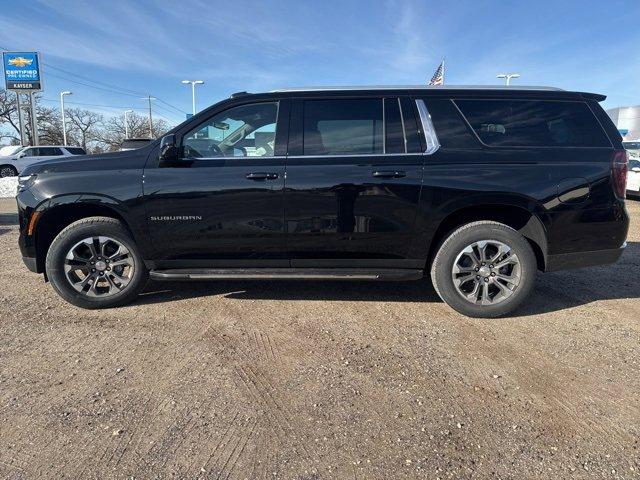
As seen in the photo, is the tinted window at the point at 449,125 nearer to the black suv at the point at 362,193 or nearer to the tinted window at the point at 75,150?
the black suv at the point at 362,193

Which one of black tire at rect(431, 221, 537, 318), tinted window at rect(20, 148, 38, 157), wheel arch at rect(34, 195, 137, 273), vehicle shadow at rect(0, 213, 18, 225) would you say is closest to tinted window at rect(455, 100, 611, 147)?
black tire at rect(431, 221, 537, 318)

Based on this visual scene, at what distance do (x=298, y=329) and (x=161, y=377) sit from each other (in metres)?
1.14

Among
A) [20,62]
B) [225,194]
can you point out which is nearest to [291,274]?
[225,194]

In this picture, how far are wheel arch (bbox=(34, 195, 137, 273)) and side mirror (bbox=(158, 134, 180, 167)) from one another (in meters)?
0.57

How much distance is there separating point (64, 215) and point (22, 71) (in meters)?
33.7

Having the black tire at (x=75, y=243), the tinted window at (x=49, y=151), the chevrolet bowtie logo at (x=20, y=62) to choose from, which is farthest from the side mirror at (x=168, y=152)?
the chevrolet bowtie logo at (x=20, y=62)

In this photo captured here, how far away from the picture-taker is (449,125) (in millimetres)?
3697

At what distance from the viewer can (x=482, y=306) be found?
12.3ft

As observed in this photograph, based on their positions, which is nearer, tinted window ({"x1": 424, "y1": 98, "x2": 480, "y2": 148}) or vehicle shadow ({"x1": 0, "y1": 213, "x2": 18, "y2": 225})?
tinted window ({"x1": 424, "y1": 98, "x2": 480, "y2": 148})

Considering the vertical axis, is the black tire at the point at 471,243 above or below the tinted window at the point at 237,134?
below

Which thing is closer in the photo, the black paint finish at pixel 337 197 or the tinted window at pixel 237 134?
the black paint finish at pixel 337 197

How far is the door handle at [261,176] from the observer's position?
3.63 meters

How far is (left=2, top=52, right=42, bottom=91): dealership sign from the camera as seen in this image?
29.5 meters

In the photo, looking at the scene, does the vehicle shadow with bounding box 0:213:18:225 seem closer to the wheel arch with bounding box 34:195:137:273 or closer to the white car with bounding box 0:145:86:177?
the wheel arch with bounding box 34:195:137:273
